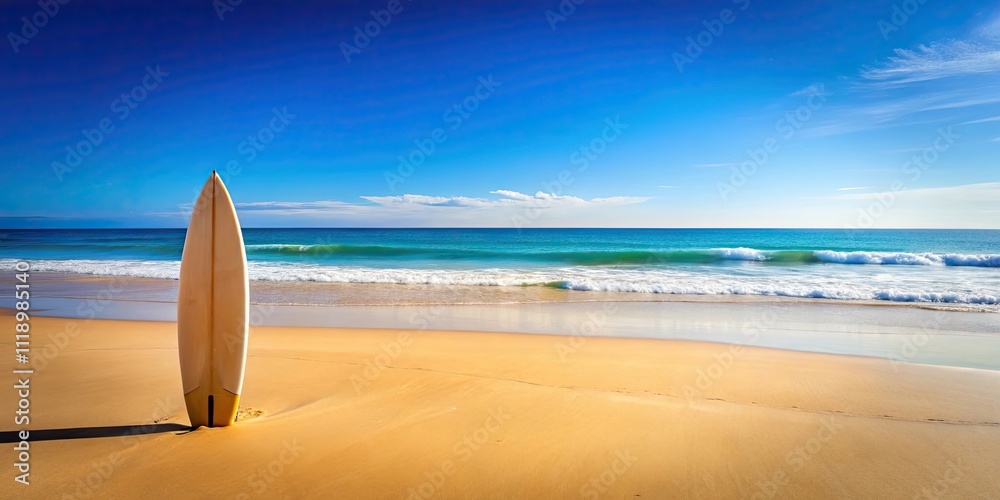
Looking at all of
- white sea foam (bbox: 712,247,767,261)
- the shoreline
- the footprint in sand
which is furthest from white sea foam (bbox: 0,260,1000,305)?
the footprint in sand

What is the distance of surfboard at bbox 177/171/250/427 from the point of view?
10.4ft

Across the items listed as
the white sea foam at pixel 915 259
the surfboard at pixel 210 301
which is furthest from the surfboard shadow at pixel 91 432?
the white sea foam at pixel 915 259

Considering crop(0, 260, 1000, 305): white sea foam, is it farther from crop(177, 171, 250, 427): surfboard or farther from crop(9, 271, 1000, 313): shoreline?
crop(177, 171, 250, 427): surfboard

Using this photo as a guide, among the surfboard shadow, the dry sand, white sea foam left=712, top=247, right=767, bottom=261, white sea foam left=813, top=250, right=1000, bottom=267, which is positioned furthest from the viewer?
white sea foam left=712, top=247, right=767, bottom=261

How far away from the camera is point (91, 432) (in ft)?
10.4

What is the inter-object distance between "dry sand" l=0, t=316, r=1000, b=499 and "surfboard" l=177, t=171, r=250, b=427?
0.35m

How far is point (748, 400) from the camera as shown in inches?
173

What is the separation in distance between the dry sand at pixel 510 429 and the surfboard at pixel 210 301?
0.35 m

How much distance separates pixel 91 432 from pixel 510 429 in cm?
277

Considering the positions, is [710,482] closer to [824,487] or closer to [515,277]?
[824,487]

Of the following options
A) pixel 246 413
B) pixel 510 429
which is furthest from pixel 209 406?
pixel 510 429

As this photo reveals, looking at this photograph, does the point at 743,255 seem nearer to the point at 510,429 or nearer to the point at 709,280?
the point at 709,280

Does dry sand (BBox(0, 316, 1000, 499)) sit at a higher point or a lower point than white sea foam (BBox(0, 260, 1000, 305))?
lower

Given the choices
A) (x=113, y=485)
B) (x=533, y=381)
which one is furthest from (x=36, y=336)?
(x=533, y=381)
